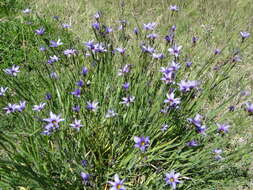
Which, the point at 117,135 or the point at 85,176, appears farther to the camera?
the point at 117,135

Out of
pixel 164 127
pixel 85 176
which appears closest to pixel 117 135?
pixel 164 127

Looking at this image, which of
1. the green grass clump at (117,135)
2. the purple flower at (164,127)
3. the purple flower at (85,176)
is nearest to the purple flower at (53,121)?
the green grass clump at (117,135)

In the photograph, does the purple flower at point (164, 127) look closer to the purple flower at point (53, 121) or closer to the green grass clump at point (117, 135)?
the green grass clump at point (117, 135)

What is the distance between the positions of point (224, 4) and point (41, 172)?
14.5ft

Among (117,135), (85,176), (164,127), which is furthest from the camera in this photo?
(117,135)

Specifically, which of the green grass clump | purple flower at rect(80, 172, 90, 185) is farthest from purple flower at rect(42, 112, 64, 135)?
purple flower at rect(80, 172, 90, 185)

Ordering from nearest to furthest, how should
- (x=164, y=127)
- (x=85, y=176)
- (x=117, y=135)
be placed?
(x=85, y=176)
(x=164, y=127)
(x=117, y=135)

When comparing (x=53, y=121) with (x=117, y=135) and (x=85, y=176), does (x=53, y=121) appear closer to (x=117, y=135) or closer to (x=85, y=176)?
(x=85, y=176)

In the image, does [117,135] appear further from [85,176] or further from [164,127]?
[85,176]

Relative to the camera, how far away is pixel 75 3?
4.82 metres

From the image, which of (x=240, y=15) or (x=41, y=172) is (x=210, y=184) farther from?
(x=240, y=15)

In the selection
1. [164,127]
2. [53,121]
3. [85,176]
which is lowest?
[85,176]

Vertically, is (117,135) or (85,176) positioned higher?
(117,135)

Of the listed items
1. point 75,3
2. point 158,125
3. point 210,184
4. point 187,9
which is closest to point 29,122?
point 158,125
